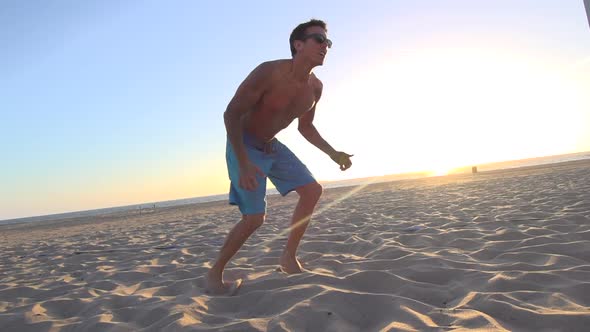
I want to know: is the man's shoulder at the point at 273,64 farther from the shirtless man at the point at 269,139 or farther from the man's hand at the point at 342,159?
the man's hand at the point at 342,159

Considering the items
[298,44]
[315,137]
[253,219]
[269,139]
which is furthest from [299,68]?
[253,219]

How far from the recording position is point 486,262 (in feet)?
9.02

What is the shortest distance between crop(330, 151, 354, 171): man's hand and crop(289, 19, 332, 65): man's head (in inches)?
34.8

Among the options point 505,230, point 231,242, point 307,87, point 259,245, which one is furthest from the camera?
point 259,245

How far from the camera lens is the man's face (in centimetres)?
264

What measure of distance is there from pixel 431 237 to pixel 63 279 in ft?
11.2

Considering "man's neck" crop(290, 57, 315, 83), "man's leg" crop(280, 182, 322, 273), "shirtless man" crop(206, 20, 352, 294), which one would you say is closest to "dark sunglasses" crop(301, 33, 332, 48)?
"shirtless man" crop(206, 20, 352, 294)

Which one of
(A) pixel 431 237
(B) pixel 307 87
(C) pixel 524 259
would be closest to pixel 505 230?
(A) pixel 431 237

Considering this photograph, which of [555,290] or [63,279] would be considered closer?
[555,290]

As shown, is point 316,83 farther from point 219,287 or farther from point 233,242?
point 219,287

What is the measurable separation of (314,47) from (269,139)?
722mm

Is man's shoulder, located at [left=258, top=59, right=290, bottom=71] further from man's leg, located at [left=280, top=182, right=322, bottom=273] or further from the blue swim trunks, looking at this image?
man's leg, located at [left=280, top=182, right=322, bottom=273]

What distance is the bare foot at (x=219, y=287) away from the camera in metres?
2.50

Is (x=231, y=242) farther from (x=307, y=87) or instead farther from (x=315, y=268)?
(x=307, y=87)
